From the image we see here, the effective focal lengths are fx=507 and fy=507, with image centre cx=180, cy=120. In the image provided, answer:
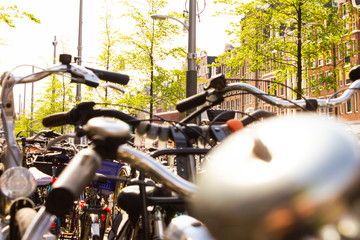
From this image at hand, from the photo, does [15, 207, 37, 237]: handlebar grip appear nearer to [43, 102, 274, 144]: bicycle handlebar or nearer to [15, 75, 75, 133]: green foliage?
[43, 102, 274, 144]: bicycle handlebar

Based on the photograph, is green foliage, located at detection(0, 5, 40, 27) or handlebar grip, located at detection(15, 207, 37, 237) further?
green foliage, located at detection(0, 5, 40, 27)

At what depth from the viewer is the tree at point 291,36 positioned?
1828 cm

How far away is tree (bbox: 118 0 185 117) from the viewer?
26391 mm

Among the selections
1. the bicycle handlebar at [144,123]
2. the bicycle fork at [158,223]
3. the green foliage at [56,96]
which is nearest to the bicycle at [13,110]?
the bicycle handlebar at [144,123]

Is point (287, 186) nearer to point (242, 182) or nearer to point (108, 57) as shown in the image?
point (242, 182)

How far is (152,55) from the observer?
26562 millimetres

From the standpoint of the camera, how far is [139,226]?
225 cm

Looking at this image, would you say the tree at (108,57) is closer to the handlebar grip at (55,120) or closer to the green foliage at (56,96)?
the green foliage at (56,96)

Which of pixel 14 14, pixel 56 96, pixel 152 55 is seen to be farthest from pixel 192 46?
pixel 56 96

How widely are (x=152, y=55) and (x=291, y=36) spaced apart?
9.31m

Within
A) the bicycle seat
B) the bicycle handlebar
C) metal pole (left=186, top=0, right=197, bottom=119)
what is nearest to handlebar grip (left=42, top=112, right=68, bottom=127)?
the bicycle handlebar

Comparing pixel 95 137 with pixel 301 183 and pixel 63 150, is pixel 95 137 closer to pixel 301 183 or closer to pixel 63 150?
pixel 301 183

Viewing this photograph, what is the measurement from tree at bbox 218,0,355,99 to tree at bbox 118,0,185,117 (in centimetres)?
665

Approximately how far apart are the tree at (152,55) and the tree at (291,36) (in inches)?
262
